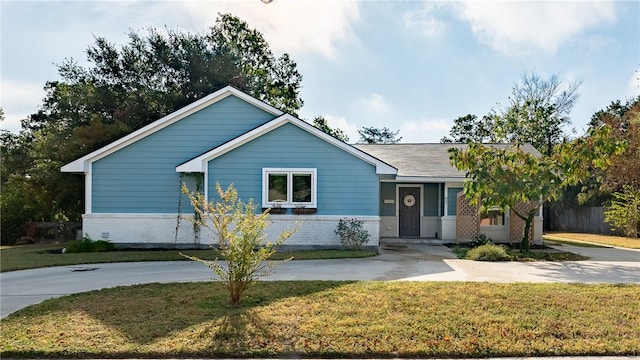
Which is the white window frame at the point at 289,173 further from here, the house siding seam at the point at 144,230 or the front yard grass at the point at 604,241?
the front yard grass at the point at 604,241

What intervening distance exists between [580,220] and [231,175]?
954 inches

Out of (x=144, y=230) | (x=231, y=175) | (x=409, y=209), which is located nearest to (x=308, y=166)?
(x=231, y=175)

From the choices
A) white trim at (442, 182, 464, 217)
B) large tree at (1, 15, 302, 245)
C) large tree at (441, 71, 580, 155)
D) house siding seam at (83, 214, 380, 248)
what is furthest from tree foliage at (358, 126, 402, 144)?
house siding seam at (83, 214, 380, 248)

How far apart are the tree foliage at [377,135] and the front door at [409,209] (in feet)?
116

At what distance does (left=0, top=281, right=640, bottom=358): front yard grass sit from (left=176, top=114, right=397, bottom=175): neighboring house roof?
21.8 ft

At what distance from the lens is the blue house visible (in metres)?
13.8

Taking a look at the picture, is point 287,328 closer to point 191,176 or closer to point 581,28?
point 191,176

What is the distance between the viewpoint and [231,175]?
547 inches

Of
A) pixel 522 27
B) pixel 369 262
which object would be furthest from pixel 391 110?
pixel 369 262

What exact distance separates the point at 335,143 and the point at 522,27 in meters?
6.32

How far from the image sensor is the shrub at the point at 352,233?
531 inches

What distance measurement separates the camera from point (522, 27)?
11.5 meters

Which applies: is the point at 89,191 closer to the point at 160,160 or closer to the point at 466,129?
the point at 160,160

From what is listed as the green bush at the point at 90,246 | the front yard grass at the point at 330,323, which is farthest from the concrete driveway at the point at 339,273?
the green bush at the point at 90,246
